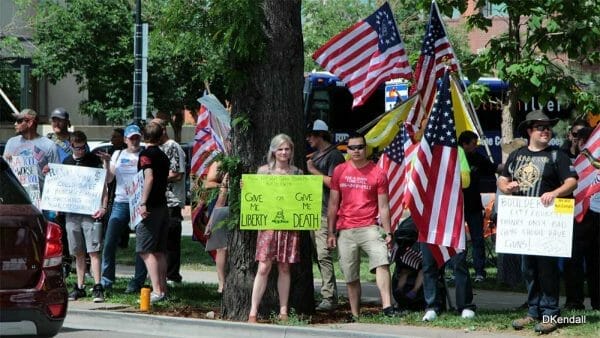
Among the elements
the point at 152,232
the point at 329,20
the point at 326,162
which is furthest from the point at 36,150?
the point at 329,20

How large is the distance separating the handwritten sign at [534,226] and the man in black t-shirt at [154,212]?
12.7 feet

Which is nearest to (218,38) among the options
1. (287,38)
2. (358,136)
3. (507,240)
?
(287,38)

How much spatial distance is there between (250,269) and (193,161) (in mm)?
2998

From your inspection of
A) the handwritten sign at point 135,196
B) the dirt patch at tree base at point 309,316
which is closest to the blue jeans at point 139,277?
the handwritten sign at point 135,196

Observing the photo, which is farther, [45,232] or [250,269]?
[250,269]

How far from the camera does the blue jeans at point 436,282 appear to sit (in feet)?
36.2

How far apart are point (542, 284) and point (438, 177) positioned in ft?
5.00

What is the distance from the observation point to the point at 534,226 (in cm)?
1008

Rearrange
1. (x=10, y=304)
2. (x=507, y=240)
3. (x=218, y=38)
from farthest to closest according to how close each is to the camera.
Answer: (x=218, y=38), (x=507, y=240), (x=10, y=304)

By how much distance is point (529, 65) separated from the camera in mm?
14117

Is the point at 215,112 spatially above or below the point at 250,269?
above

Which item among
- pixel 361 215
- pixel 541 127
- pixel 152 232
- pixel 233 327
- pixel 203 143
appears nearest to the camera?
pixel 541 127

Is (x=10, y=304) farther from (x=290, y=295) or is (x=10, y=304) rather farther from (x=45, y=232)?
(x=290, y=295)

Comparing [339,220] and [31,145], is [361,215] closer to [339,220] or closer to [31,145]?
[339,220]
